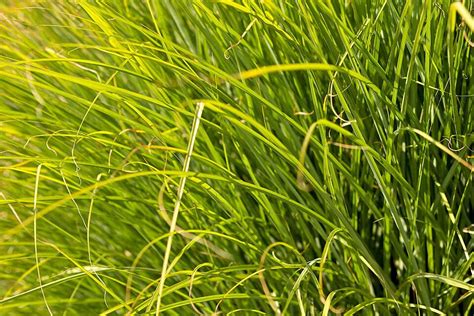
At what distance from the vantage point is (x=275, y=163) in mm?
812

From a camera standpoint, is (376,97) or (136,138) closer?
(376,97)

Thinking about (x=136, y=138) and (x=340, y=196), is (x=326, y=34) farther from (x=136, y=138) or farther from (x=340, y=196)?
(x=136, y=138)

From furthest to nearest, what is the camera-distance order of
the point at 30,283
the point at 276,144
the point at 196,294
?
1. the point at 30,283
2. the point at 196,294
3. the point at 276,144

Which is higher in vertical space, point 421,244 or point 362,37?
point 362,37

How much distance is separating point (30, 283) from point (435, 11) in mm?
657

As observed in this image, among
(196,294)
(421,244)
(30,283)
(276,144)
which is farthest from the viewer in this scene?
(30,283)

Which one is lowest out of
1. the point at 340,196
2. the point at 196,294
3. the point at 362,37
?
the point at 196,294

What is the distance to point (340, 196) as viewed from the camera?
0.77 m

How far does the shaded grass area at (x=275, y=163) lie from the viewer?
0.72m

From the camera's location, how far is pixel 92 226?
3.37 feet

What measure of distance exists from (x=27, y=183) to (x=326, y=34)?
44 centimetres

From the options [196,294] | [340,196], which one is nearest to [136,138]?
[196,294]

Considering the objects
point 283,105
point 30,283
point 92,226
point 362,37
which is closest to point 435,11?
point 362,37

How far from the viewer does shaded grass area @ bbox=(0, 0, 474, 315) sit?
0.72 meters
